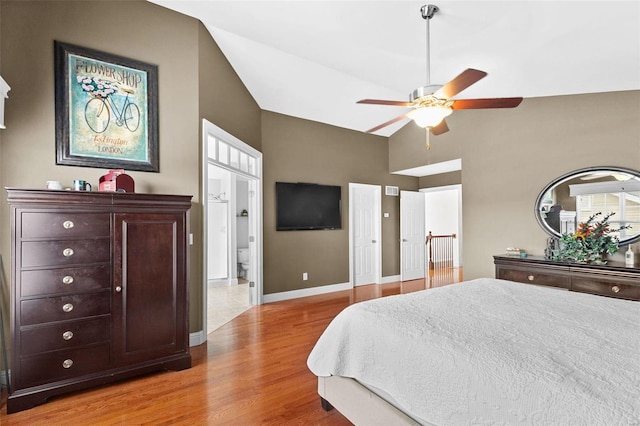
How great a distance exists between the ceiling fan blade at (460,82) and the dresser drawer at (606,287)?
8.92 ft

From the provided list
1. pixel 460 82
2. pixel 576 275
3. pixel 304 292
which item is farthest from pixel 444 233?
pixel 460 82

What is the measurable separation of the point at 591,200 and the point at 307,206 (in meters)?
3.86

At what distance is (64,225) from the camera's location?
7.13ft

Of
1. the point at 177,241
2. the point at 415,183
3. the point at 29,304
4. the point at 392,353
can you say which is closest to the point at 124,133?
the point at 177,241

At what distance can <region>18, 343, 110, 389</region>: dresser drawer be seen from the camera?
2.07 m

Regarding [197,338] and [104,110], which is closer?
[104,110]

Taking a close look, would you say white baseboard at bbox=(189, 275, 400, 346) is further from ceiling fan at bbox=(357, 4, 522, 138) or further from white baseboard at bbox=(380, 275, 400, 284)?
ceiling fan at bbox=(357, 4, 522, 138)

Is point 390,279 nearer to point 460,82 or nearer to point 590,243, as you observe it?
point 590,243

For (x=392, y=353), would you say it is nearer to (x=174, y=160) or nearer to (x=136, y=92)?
(x=174, y=160)

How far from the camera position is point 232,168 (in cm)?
376

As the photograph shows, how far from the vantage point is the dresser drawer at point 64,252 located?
209 centimetres

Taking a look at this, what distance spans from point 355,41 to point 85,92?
253 centimetres

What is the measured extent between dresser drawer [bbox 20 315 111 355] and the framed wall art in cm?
133

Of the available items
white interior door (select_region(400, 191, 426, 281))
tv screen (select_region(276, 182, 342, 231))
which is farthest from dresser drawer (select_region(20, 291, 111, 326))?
white interior door (select_region(400, 191, 426, 281))
